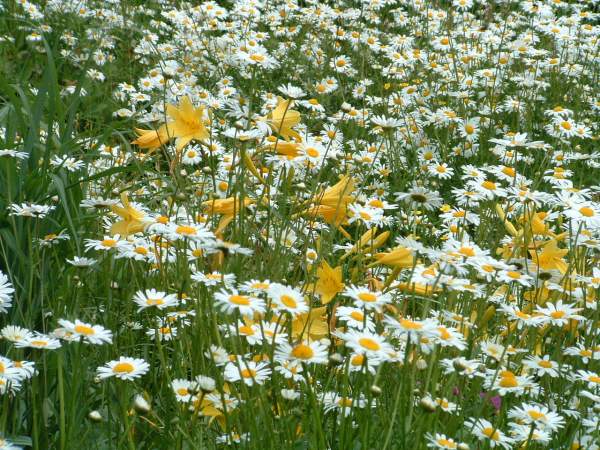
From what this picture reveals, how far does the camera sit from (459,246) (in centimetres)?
172

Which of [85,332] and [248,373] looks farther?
[248,373]

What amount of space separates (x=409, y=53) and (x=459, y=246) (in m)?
3.51

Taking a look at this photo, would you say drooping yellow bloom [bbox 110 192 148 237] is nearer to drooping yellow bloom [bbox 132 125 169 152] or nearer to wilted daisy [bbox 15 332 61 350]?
drooping yellow bloom [bbox 132 125 169 152]

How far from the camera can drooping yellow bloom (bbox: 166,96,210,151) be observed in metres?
2.03

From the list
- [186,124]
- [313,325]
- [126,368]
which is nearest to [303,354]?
[126,368]

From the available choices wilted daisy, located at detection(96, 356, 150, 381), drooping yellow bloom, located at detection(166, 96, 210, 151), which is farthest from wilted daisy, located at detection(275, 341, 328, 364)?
drooping yellow bloom, located at detection(166, 96, 210, 151)

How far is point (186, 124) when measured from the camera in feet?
6.72

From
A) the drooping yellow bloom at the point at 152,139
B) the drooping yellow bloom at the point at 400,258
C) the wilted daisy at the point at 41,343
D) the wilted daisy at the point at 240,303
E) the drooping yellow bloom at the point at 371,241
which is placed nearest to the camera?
the wilted daisy at the point at 240,303

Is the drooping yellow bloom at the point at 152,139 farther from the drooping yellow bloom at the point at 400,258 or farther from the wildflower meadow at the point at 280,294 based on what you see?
the drooping yellow bloom at the point at 400,258

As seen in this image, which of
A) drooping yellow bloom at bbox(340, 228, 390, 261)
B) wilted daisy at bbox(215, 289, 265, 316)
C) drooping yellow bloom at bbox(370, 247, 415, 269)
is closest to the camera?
wilted daisy at bbox(215, 289, 265, 316)

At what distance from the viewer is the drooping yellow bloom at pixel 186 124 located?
2025mm

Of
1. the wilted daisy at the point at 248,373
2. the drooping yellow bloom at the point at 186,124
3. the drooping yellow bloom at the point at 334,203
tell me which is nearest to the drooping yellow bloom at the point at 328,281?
the drooping yellow bloom at the point at 334,203

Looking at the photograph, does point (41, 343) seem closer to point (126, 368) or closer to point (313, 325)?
point (126, 368)

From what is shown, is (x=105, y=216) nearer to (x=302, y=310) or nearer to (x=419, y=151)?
(x=302, y=310)
